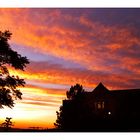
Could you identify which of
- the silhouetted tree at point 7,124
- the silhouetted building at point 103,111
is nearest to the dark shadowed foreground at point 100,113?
the silhouetted building at point 103,111

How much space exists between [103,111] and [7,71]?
9.64 ft

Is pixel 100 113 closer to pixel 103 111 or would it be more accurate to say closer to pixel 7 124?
pixel 103 111

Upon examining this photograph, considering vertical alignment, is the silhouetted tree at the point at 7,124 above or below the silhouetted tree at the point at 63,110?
below

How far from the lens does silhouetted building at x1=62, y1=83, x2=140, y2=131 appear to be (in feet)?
37.9

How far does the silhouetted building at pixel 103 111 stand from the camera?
37.9 ft

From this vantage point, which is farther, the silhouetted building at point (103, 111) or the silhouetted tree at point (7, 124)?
the silhouetted building at point (103, 111)

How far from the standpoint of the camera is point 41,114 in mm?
11711

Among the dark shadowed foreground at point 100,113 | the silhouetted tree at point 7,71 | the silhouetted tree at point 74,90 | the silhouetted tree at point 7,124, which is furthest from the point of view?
the silhouetted tree at point 74,90

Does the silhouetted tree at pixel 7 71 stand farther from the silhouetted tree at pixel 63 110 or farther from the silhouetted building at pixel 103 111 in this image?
the silhouetted building at pixel 103 111

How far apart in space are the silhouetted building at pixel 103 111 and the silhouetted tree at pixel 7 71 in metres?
1.19

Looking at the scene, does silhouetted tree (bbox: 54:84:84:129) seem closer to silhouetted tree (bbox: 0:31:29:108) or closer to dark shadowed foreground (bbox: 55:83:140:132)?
dark shadowed foreground (bbox: 55:83:140:132)

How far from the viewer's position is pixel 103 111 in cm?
1326

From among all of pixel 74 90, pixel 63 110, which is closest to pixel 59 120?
pixel 63 110
